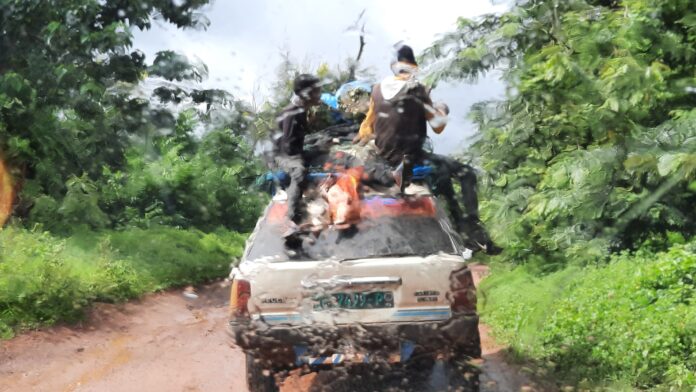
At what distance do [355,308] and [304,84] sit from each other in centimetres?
227

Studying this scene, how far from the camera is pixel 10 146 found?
1231cm

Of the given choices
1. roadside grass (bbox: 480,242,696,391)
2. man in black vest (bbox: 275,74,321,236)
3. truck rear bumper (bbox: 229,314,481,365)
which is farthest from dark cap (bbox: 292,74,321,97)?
roadside grass (bbox: 480,242,696,391)

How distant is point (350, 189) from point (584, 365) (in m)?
2.45

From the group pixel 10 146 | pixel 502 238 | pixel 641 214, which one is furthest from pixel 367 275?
pixel 10 146

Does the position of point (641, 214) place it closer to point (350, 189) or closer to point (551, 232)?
point (551, 232)

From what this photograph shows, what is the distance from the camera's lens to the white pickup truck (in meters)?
5.23

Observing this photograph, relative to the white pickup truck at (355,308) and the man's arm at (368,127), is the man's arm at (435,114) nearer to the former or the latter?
the man's arm at (368,127)

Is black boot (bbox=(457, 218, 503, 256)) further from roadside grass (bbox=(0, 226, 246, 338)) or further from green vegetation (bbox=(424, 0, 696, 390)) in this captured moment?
roadside grass (bbox=(0, 226, 246, 338))

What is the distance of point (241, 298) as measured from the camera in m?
5.34

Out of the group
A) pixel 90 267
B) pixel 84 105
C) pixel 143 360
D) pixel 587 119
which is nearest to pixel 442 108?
pixel 587 119

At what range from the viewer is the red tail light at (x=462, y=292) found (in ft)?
17.4

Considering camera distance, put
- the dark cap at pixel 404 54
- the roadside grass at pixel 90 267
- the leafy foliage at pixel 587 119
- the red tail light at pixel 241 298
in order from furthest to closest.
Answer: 1. the roadside grass at pixel 90 267
2. the leafy foliage at pixel 587 119
3. the dark cap at pixel 404 54
4. the red tail light at pixel 241 298

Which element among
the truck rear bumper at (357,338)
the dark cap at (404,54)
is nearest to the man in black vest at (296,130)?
the dark cap at (404,54)

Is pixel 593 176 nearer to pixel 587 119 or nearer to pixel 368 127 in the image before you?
pixel 587 119
